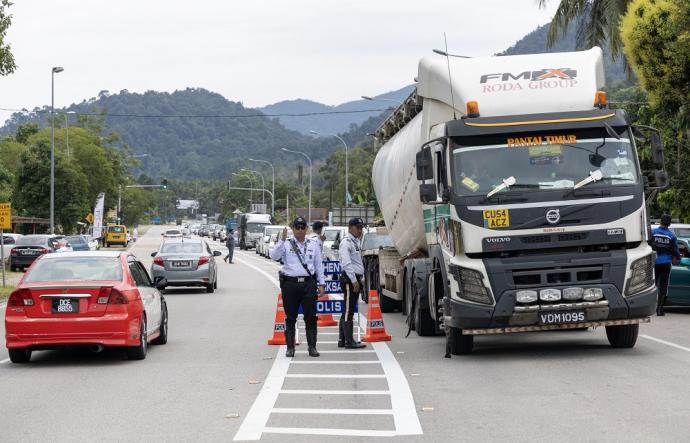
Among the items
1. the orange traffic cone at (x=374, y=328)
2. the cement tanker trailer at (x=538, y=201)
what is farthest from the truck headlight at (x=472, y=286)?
the orange traffic cone at (x=374, y=328)

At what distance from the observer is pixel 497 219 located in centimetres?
1288

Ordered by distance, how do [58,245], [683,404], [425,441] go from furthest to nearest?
[58,245] → [683,404] → [425,441]

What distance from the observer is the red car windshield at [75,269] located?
545 inches

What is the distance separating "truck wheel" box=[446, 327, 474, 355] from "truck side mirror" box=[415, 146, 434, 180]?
6.37 feet

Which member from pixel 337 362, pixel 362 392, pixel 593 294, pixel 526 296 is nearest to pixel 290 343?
pixel 337 362

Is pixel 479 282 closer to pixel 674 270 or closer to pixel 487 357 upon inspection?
pixel 487 357

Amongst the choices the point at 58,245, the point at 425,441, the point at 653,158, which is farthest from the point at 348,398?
the point at 58,245

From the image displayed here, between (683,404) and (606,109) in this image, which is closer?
(683,404)

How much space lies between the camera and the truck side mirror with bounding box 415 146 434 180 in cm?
1355

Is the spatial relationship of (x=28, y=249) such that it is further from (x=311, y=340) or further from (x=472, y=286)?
(x=472, y=286)

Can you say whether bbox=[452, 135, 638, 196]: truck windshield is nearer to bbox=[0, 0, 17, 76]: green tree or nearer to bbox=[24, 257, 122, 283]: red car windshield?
bbox=[24, 257, 122, 283]: red car windshield

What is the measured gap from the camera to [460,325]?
13.1 metres

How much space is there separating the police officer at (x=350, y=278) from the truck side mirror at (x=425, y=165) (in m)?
1.65

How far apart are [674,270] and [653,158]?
7693 millimetres
